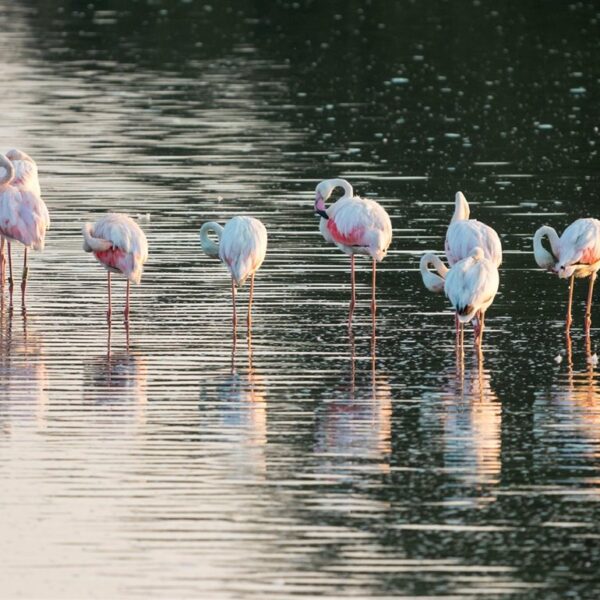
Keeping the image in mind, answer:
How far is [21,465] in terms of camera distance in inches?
441

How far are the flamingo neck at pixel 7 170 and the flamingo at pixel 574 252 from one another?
16.5 ft

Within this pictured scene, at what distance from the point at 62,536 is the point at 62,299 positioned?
6.81m

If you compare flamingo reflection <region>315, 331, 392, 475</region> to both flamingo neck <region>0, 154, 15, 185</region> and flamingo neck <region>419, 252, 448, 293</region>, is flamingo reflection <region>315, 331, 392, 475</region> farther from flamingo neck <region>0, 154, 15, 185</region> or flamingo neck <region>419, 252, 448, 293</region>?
flamingo neck <region>0, 154, 15, 185</region>

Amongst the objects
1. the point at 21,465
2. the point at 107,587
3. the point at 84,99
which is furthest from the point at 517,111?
the point at 107,587

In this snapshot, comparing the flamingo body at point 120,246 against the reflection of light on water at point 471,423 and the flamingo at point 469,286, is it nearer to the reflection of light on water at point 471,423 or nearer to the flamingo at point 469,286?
the flamingo at point 469,286

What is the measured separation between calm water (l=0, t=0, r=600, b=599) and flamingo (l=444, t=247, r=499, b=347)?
417 mm

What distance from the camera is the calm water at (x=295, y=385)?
952cm

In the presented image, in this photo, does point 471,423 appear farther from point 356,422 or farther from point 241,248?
point 241,248

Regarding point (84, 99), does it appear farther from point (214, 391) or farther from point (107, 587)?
point (107, 587)

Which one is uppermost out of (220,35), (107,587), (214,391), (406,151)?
(220,35)

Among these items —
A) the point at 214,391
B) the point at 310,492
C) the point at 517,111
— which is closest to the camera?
the point at 310,492

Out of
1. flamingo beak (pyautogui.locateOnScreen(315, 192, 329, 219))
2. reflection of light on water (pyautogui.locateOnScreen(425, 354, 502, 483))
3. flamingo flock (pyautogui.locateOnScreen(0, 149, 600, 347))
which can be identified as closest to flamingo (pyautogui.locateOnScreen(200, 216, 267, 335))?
flamingo flock (pyautogui.locateOnScreen(0, 149, 600, 347))

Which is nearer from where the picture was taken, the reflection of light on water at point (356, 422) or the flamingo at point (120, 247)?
the reflection of light on water at point (356, 422)

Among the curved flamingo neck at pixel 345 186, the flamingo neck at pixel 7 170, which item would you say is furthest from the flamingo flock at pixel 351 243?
the flamingo neck at pixel 7 170
